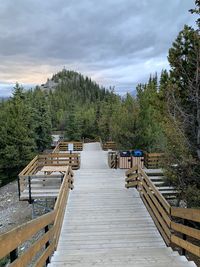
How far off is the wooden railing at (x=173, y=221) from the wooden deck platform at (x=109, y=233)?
0.19 meters

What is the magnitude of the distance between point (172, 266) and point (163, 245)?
1.48 metres

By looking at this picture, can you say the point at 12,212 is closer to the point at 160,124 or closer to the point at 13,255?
the point at 160,124

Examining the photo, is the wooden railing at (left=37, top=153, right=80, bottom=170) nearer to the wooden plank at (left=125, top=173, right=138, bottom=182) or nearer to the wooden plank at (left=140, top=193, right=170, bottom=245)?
the wooden plank at (left=125, top=173, right=138, bottom=182)

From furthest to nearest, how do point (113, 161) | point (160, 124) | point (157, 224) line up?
1. point (113, 161)
2. point (160, 124)
3. point (157, 224)

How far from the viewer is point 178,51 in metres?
7.10

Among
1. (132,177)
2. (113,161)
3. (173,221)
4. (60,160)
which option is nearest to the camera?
(173,221)

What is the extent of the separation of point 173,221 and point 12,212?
10094mm

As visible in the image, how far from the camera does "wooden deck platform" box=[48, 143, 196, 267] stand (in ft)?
16.0

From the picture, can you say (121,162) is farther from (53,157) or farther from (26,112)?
(26,112)

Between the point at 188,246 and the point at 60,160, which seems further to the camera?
the point at 60,160

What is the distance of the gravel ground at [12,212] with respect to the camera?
12.5m

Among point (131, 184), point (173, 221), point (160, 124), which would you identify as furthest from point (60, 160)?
point (173, 221)

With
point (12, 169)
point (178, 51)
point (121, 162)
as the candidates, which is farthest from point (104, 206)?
point (12, 169)

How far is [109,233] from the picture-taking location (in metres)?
6.45
